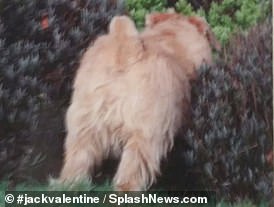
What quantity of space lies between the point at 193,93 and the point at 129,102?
0.39 m

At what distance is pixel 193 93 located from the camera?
3678 mm

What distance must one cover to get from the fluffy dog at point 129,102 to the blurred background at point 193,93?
60 mm

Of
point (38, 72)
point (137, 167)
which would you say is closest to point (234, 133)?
point (137, 167)

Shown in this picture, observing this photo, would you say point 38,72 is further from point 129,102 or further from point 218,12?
point 218,12

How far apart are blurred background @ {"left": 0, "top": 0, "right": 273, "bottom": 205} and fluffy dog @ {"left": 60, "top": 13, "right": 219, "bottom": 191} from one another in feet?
0.20

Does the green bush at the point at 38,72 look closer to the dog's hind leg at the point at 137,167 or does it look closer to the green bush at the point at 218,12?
the green bush at the point at 218,12

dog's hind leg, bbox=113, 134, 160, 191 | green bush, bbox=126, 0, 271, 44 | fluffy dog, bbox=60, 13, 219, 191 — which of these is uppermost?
green bush, bbox=126, 0, 271, 44

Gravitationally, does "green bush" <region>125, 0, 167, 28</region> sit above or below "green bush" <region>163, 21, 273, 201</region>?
above

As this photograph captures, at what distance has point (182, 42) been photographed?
3.73 m

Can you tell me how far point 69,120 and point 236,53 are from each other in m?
1.08

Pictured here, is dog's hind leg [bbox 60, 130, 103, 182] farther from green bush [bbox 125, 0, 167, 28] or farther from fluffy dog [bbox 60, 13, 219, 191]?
green bush [bbox 125, 0, 167, 28]

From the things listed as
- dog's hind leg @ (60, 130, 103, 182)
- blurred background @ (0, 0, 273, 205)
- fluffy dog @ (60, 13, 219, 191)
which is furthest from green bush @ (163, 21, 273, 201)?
dog's hind leg @ (60, 130, 103, 182)

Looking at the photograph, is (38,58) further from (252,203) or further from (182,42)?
(252,203)

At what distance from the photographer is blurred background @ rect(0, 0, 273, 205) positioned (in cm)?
365
